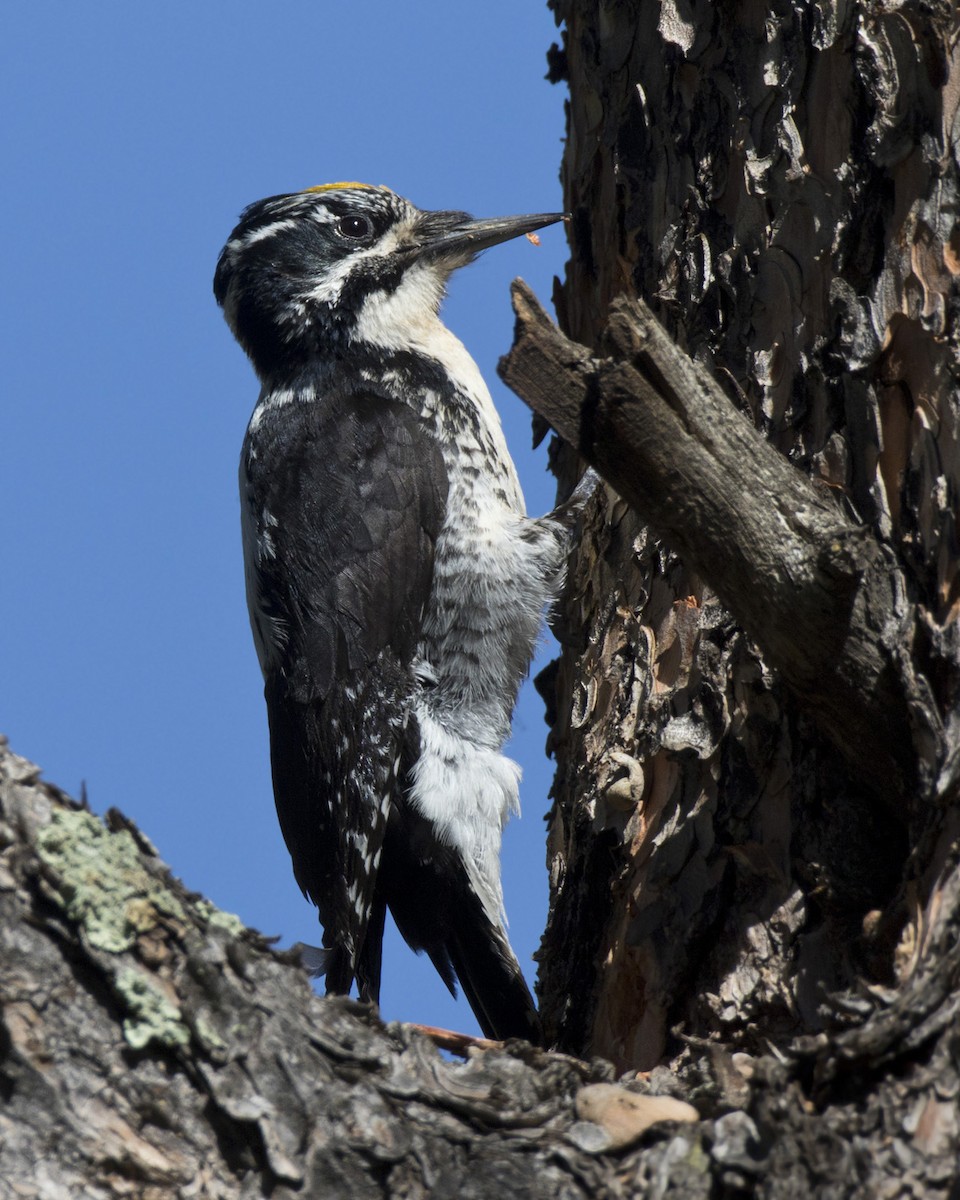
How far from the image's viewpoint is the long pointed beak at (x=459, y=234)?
4.32 metres

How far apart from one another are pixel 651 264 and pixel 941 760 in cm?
150

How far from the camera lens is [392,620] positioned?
3.69 meters

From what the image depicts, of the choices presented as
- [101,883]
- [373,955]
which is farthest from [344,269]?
[101,883]

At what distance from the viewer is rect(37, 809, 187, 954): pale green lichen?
1.55m

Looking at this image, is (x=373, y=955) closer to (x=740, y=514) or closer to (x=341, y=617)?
(x=341, y=617)

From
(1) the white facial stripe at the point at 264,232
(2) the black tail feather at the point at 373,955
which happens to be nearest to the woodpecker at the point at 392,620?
(2) the black tail feather at the point at 373,955

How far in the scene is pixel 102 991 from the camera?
1.56m

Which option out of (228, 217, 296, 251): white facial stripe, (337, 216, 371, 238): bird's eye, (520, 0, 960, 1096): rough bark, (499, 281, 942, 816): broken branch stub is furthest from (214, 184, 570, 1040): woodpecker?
(499, 281, 942, 816): broken branch stub

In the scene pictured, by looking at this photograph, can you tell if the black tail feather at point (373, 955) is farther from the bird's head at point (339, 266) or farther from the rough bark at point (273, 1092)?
the rough bark at point (273, 1092)

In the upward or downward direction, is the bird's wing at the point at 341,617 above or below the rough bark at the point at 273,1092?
above

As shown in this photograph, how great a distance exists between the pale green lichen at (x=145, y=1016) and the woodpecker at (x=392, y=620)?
1.68m

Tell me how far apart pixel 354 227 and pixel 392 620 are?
1.43 metres

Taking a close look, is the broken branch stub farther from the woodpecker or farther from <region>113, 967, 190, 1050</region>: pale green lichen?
the woodpecker

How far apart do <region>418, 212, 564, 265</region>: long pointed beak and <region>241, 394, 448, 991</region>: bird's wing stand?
0.70m
